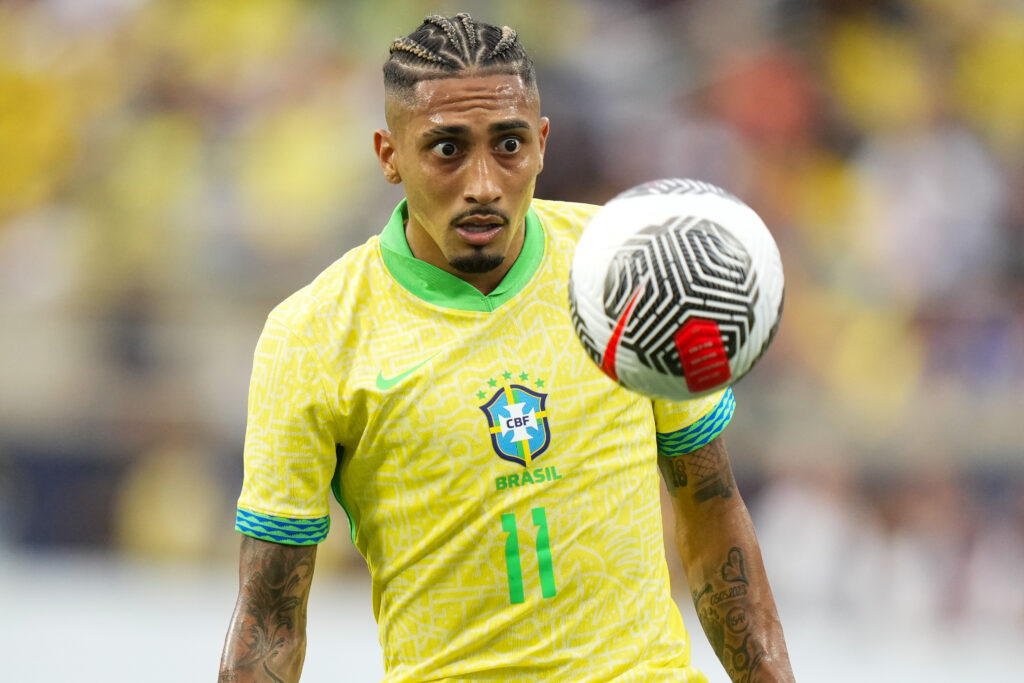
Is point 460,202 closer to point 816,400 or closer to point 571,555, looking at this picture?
point 571,555

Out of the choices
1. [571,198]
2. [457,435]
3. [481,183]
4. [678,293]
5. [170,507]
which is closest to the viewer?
[678,293]

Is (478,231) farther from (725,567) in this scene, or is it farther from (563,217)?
(725,567)

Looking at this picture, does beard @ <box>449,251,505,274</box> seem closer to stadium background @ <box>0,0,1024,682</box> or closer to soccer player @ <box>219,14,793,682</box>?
soccer player @ <box>219,14,793,682</box>

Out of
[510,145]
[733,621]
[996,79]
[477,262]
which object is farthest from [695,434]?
[996,79]

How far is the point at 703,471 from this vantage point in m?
3.41

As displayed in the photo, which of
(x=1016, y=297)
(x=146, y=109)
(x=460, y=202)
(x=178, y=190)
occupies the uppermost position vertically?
(x=146, y=109)

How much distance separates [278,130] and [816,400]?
159 inches

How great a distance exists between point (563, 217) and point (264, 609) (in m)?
1.13

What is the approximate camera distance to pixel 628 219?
2.68 m

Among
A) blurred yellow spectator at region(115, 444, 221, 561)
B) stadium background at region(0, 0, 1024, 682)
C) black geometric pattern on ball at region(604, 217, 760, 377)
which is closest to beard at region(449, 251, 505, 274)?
black geometric pattern on ball at region(604, 217, 760, 377)

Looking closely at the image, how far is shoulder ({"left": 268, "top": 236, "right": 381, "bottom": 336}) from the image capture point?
121 inches

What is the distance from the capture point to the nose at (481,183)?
295 centimetres

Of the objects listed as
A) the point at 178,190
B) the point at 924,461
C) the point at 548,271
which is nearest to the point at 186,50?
the point at 178,190

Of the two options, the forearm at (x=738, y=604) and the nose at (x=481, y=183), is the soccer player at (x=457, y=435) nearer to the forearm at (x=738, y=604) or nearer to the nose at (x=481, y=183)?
the nose at (x=481, y=183)
